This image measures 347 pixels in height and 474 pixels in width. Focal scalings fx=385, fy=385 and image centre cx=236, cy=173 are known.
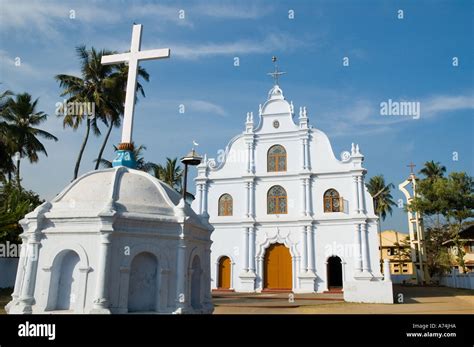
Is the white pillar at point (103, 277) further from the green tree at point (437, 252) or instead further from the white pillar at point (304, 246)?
the green tree at point (437, 252)

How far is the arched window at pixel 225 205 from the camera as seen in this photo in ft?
83.6

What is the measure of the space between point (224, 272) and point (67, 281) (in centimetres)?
1758

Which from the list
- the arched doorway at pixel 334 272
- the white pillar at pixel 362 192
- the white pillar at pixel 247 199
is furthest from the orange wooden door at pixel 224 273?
the white pillar at pixel 362 192

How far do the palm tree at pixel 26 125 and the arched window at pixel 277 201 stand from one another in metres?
17.1

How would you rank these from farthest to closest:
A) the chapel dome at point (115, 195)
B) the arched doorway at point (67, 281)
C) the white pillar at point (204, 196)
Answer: the white pillar at point (204, 196) → the chapel dome at point (115, 195) → the arched doorway at point (67, 281)

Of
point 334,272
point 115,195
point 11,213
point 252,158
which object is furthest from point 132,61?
point 334,272

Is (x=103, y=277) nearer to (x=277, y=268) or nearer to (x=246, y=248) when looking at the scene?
(x=246, y=248)

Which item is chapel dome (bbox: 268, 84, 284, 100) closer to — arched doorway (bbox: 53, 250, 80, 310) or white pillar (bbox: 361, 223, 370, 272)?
white pillar (bbox: 361, 223, 370, 272)

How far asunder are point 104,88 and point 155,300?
20.5 metres

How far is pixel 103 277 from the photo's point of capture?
7.22 metres

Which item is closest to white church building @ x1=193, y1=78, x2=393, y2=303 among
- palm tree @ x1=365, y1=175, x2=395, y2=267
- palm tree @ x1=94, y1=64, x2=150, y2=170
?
palm tree @ x1=94, y1=64, x2=150, y2=170
